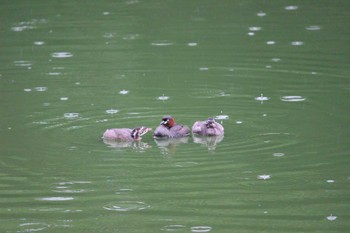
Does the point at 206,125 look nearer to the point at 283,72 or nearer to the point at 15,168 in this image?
the point at 15,168

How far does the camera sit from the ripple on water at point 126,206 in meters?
10.6

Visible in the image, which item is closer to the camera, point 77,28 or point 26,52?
point 26,52

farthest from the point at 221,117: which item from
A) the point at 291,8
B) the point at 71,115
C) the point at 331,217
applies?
the point at 291,8

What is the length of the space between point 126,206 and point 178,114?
15.4 ft

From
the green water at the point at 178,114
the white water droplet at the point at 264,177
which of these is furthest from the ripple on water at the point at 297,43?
the white water droplet at the point at 264,177

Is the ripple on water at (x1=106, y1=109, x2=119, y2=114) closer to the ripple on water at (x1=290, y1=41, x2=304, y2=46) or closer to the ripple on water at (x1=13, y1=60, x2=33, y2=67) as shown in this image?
the ripple on water at (x1=13, y1=60, x2=33, y2=67)

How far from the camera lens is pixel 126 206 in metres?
10.7

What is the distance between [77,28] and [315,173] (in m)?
12.5

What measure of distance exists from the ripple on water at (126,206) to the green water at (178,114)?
24 millimetres

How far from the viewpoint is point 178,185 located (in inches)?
448

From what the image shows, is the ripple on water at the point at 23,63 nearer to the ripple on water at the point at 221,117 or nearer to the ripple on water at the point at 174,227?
the ripple on water at the point at 221,117

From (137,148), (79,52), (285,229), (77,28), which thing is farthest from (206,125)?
(77,28)

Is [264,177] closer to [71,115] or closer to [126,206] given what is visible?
[126,206]

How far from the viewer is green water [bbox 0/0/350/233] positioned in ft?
34.6
